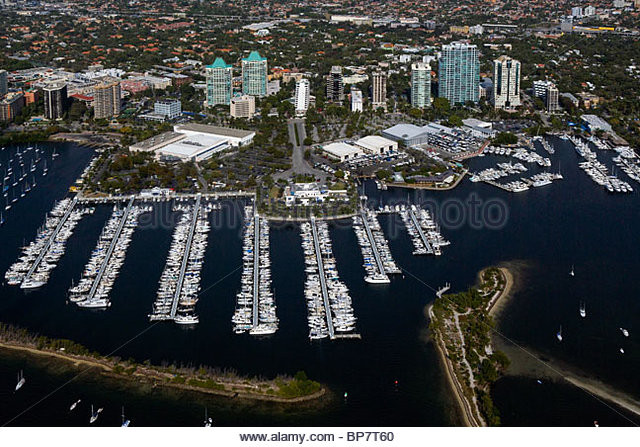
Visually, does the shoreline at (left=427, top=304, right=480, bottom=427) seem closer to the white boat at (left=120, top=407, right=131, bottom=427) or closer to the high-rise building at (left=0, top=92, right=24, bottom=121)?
the white boat at (left=120, top=407, right=131, bottom=427)

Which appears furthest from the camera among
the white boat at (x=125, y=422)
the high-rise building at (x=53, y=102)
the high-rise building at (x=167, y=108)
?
the high-rise building at (x=167, y=108)

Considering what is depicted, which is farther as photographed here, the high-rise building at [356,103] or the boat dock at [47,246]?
the high-rise building at [356,103]

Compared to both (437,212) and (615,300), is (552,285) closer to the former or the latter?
(615,300)

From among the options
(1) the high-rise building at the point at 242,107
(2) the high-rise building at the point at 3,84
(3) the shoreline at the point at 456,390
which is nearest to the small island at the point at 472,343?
(3) the shoreline at the point at 456,390

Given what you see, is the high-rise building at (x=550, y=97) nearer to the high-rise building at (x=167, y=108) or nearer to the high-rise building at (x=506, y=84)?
the high-rise building at (x=506, y=84)

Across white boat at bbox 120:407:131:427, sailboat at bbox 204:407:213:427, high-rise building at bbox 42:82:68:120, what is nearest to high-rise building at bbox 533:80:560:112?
high-rise building at bbox 42:82:68:120

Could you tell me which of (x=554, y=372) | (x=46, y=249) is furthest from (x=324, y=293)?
(x=46, y=249)
